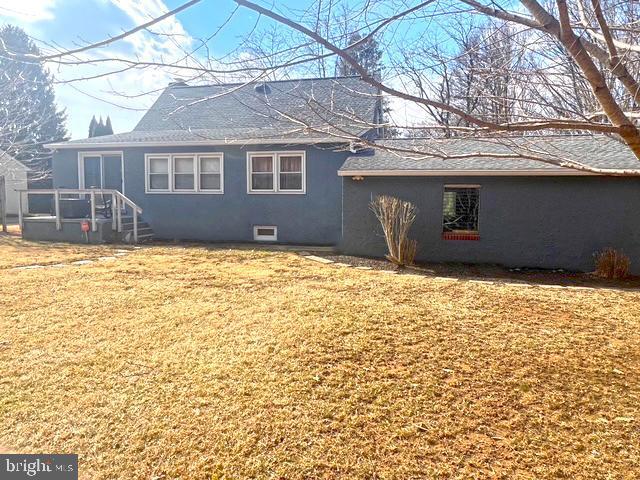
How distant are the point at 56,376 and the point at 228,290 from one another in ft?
9.25

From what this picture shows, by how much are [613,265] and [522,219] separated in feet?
5.60

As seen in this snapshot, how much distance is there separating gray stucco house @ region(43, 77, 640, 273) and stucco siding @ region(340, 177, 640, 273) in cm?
2

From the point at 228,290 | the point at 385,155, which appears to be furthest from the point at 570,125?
the point at 385,155

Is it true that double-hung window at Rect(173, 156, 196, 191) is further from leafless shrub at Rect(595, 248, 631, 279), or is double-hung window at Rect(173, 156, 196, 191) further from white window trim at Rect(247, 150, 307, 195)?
leafless shrub at Rect(595, 248, 631, 279)

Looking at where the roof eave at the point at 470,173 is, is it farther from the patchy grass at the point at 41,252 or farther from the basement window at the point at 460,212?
the patchy grass at the point at 41,252

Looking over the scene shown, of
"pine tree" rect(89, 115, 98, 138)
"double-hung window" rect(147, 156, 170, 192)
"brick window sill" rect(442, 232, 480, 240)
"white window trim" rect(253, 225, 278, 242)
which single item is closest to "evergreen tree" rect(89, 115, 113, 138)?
"pine tree" rect(89, 115, 98, 138)

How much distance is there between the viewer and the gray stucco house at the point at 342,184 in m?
7.45

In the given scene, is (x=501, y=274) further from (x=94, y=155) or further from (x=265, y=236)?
(x=94, y=155)

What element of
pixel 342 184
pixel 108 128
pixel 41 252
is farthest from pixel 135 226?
pixel 108 128

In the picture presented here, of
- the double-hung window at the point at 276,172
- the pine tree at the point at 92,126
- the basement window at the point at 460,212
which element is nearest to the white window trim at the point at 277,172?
the double-hung window at the point at 276,172

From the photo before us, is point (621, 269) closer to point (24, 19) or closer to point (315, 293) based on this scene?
point (315, 293)

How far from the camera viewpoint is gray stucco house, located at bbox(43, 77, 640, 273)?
293 inches

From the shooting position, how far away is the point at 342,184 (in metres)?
9.71

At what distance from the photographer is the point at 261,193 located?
1132 centimetres
